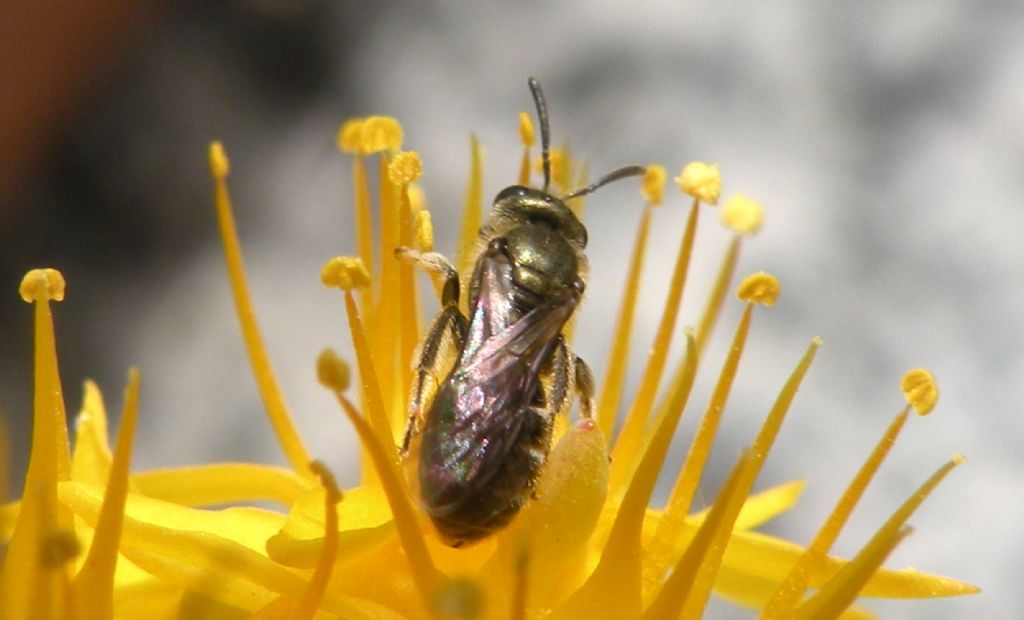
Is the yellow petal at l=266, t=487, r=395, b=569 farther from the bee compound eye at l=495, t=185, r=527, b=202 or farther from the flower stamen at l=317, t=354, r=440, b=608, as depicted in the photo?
the bee compound eye at l=495, t=185, r=527, b=202

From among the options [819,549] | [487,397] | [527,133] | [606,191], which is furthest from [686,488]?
[606,191]

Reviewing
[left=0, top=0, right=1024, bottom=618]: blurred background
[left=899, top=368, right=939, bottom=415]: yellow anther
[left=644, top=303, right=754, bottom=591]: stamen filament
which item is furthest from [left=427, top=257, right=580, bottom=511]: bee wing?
[left=0, top=0, right=1024, bottom=618]: blurred background

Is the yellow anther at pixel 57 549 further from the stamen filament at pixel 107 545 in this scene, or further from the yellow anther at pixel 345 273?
the yellow anther at pixel 345 273

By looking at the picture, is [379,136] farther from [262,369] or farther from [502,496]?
[502,496]

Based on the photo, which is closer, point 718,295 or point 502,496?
point 502,496

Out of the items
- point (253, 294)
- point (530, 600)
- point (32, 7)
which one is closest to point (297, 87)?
point (253, 294)

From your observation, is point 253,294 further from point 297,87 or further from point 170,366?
point 297,87

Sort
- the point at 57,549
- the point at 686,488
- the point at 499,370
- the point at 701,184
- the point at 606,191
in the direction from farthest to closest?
1. the point at 606,191
2. the point at 701,184
3. the point at 686,488
4. the point at 499,370
5. the point at 57,549
